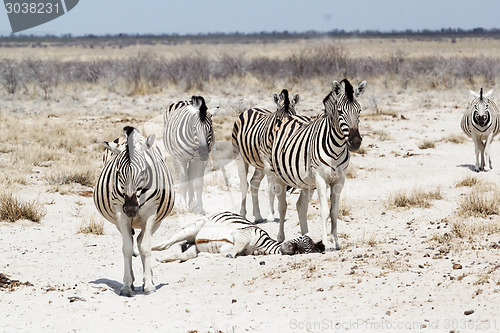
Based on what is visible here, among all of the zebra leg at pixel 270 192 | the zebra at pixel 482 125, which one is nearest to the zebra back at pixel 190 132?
the zebra leg at pixel 270 192

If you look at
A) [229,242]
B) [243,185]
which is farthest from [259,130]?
[229,242]

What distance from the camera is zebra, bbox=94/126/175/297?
7.38 meters

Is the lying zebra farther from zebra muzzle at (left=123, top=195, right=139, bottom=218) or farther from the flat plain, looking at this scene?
zebra muzzle at (left=123, top=195, right=139, bottom=218)

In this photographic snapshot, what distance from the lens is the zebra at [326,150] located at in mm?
8828

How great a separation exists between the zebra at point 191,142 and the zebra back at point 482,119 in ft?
21.5

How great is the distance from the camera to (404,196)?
12.5 m

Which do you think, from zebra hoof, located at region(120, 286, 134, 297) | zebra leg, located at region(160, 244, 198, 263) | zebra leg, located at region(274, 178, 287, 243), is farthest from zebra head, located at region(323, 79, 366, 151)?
zebra hoof, located at region(120, 286, 134, 297)

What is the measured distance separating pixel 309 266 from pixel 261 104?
798 inches

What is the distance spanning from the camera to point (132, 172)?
24.0 feet

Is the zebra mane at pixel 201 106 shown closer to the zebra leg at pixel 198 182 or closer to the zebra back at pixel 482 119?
the zebra leg at pixel 198 182

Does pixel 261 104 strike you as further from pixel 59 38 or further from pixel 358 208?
pixel 59 38

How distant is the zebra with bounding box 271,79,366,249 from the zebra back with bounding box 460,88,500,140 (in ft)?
24.6

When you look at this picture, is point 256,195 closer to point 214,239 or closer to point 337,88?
point 214,239

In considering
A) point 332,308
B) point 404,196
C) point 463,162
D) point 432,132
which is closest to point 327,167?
point 332,308
